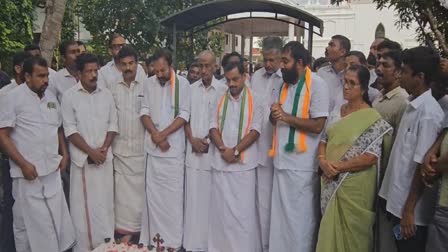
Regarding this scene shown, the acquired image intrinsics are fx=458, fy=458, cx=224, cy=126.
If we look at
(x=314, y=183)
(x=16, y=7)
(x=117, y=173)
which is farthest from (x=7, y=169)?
(x=16, y=7)

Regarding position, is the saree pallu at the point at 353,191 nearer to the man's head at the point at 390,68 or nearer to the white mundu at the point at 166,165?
the man's head at the point at 390,68

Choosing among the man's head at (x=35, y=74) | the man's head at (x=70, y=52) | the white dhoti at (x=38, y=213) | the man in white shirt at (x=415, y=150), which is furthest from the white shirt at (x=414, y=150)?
the man's head at (x=70, y=52)

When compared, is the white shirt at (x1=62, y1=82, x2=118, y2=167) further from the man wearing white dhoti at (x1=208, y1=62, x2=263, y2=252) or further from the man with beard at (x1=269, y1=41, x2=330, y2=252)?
the man with beard at (x1=269, y1=41, x2=330, y2=252)

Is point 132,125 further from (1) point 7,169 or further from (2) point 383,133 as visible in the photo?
(2) point 383,133

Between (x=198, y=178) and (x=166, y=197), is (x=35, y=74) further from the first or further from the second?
(x=198, y=178)

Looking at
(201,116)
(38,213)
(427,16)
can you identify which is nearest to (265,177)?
(201,116)

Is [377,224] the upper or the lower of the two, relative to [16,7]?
lower

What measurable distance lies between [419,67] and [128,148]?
309 centimetres

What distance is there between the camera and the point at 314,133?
420cm

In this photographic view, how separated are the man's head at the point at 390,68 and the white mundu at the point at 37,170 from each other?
3164 millimetres

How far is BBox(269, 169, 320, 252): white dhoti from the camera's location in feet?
13.8

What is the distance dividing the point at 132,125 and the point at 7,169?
1.39m

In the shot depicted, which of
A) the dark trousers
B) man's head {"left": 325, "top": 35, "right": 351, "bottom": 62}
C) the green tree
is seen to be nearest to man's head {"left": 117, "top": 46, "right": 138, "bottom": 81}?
→ man's head {"left": 325, "top": 35, "right": 351, "bottom": 62}

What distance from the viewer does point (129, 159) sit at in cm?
506
